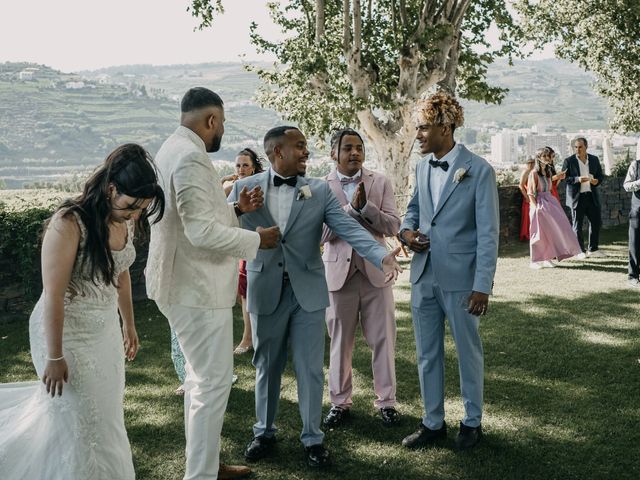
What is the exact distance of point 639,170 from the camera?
9.15 meters

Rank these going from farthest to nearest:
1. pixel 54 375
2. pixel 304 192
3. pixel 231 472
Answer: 1. pixel 304 192
2. pixel 231 472
3. pixel 54 375

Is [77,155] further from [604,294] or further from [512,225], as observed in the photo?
[604,294]

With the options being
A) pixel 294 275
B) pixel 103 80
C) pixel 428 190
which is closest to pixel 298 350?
pixel 294 275

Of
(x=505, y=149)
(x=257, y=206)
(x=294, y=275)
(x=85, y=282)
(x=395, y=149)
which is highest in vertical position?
(x=505, y=149)

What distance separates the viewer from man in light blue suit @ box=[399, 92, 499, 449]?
4.29 meters

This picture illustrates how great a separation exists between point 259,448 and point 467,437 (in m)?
1.32

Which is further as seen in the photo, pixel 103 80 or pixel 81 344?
pixel 103 80

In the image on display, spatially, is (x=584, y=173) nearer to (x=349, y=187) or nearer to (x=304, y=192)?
(x=349, y=187)

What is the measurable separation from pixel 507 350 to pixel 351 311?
2.33m

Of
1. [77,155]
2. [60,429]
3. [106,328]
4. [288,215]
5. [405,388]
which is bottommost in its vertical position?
[405,388]

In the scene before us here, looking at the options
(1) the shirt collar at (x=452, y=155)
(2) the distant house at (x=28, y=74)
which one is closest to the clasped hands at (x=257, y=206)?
(1) the shirt collar at (x=452, y=155)

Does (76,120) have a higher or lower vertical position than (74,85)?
lower

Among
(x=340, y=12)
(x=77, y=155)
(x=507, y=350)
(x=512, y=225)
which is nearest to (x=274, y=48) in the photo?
(x=340, y=12)

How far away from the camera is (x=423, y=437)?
456cm
